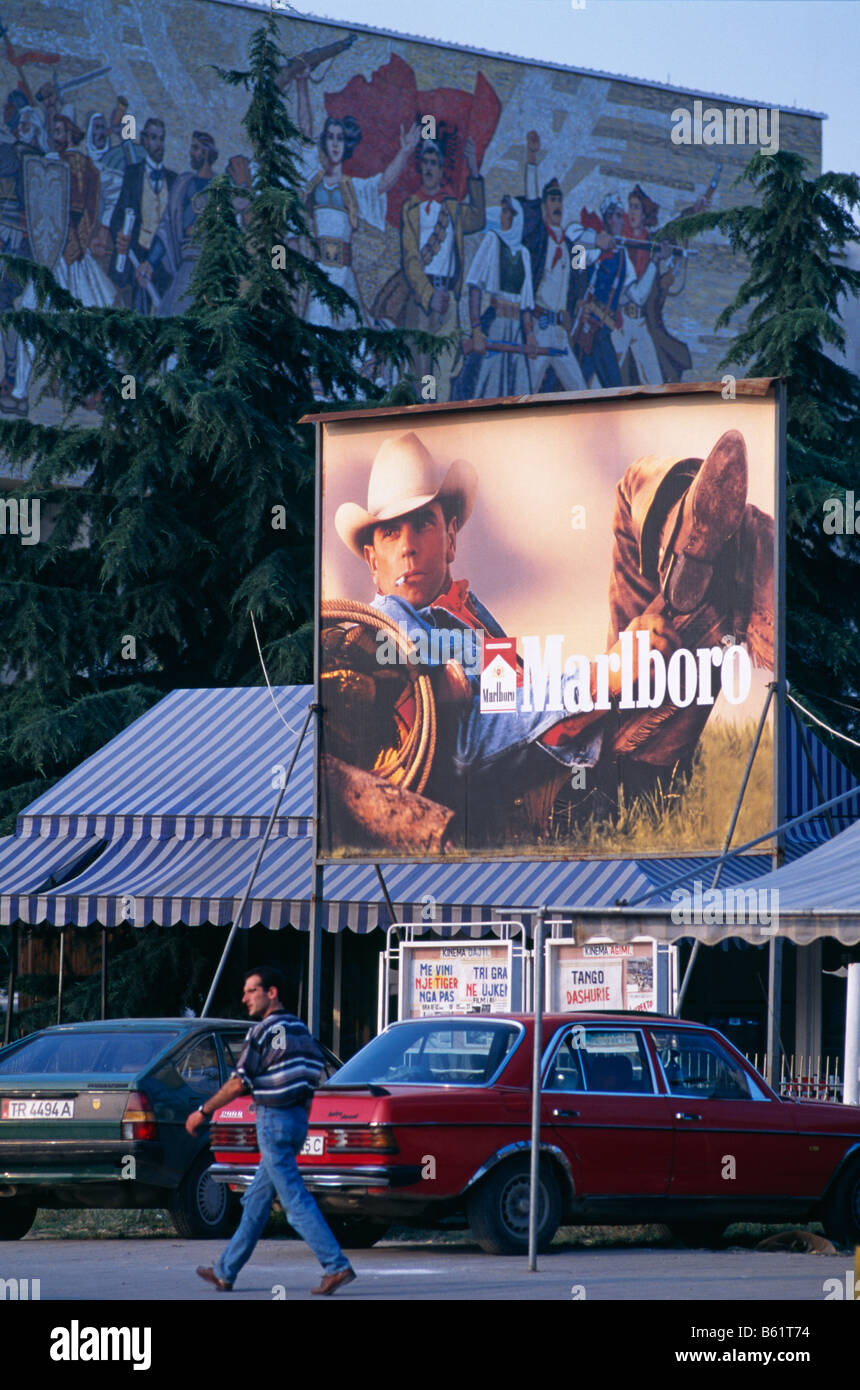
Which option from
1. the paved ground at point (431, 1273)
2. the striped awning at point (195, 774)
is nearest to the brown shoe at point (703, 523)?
the paved ground at point (431, 1273)

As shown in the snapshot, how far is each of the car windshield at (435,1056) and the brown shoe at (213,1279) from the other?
8.14 ft

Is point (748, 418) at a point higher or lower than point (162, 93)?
lower

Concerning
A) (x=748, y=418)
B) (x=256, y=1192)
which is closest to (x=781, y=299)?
(x=748, y=418)

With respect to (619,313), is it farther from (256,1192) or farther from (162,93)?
(256,1192)

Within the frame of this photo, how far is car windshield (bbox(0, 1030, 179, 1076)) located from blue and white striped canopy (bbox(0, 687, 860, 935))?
238 inches

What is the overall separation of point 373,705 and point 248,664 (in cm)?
1838

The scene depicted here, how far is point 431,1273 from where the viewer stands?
1200cm

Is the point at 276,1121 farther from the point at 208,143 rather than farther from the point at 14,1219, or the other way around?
the point at 208,143

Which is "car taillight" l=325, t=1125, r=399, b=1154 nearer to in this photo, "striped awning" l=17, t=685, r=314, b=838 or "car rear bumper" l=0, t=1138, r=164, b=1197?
"car rear bumper" l=0, t=1138, r=164, b=1197

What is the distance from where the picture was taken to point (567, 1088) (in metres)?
13.4

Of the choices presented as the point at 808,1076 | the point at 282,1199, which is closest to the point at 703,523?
the point at 808,1076

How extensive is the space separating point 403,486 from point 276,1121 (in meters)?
9.36

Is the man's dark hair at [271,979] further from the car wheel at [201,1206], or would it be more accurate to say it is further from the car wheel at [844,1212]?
the car wheel at [844,1212]
